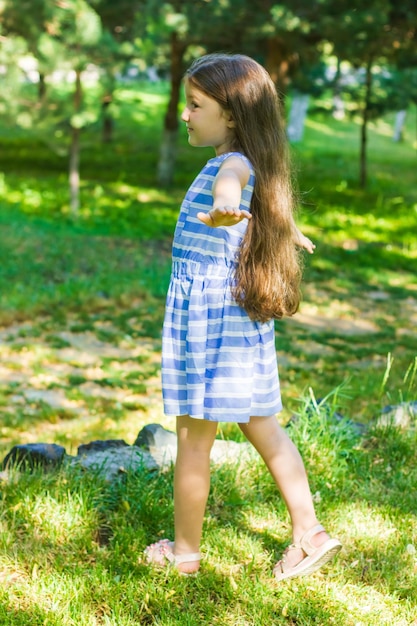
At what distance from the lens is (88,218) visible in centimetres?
1155

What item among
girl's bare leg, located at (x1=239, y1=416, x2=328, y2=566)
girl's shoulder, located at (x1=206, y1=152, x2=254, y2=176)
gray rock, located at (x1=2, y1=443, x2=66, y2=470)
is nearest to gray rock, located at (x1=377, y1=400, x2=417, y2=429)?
girl's bare leg, located at (x1=239, y1=416, x2=328, y2=566)

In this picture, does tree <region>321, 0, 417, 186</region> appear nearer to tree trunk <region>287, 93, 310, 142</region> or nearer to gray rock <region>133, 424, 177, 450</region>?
gray rock <region>133, 424, 177, 450</region>

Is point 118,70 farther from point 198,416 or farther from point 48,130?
point 198,416

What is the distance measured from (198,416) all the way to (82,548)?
1.98ft

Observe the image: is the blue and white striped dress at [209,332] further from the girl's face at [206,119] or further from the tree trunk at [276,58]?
the tree trunk at [276,58]

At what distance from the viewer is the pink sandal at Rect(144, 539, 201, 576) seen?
7.75ft

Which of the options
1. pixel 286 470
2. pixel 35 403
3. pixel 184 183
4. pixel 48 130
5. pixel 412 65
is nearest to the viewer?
pixel 286 470

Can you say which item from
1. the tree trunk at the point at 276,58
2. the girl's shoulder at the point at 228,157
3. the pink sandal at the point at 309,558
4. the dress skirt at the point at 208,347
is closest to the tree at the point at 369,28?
the tree trunk at the point at 276,58

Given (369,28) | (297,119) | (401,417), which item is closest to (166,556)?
(401,417)

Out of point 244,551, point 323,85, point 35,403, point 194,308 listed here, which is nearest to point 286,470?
point 244,551

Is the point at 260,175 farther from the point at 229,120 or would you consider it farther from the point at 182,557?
the point at 182,557

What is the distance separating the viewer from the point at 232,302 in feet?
7.43

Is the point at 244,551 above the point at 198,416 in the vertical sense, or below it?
below

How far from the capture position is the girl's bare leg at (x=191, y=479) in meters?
2.37
